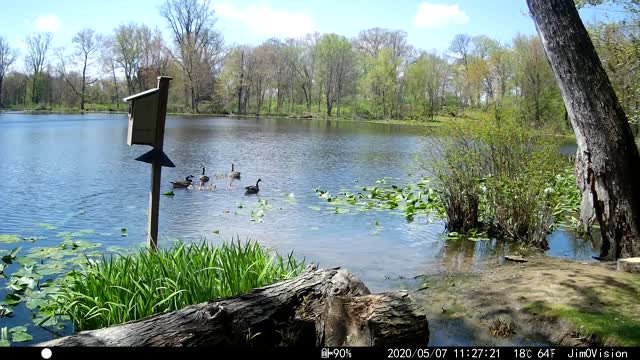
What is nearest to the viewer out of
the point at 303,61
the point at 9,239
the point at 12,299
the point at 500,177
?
the point at 12,299

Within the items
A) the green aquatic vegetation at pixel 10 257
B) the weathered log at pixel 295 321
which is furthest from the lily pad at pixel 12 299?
the weathered log at pixel 295 321

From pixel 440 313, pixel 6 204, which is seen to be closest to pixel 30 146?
pixel 6 204

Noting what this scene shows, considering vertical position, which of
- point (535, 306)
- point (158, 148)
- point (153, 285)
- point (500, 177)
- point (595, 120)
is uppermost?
point (595, 120)

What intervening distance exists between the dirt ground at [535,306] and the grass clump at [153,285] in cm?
185

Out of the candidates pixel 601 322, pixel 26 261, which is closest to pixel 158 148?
pixel 26 261

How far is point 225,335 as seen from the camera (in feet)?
13.7

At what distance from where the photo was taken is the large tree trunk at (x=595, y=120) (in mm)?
7324

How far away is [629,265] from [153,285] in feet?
18.9

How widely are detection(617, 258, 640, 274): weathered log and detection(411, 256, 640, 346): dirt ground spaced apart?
5.2 inches

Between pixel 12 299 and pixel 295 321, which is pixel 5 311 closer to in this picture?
pixel 12 299

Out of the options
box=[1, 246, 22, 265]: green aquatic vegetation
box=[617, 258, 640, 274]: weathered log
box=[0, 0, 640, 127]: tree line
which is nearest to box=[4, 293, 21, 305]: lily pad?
box=[1, 246, 22, 265]: green aquatic vegetation

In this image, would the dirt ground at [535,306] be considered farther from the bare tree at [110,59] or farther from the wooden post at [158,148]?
the bare tree at [110,59]

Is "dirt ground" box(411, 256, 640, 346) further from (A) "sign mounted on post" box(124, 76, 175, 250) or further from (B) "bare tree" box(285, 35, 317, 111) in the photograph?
(B) "bare tree" box(285, 35, 317, 111)

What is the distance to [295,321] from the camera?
463 centimetres
